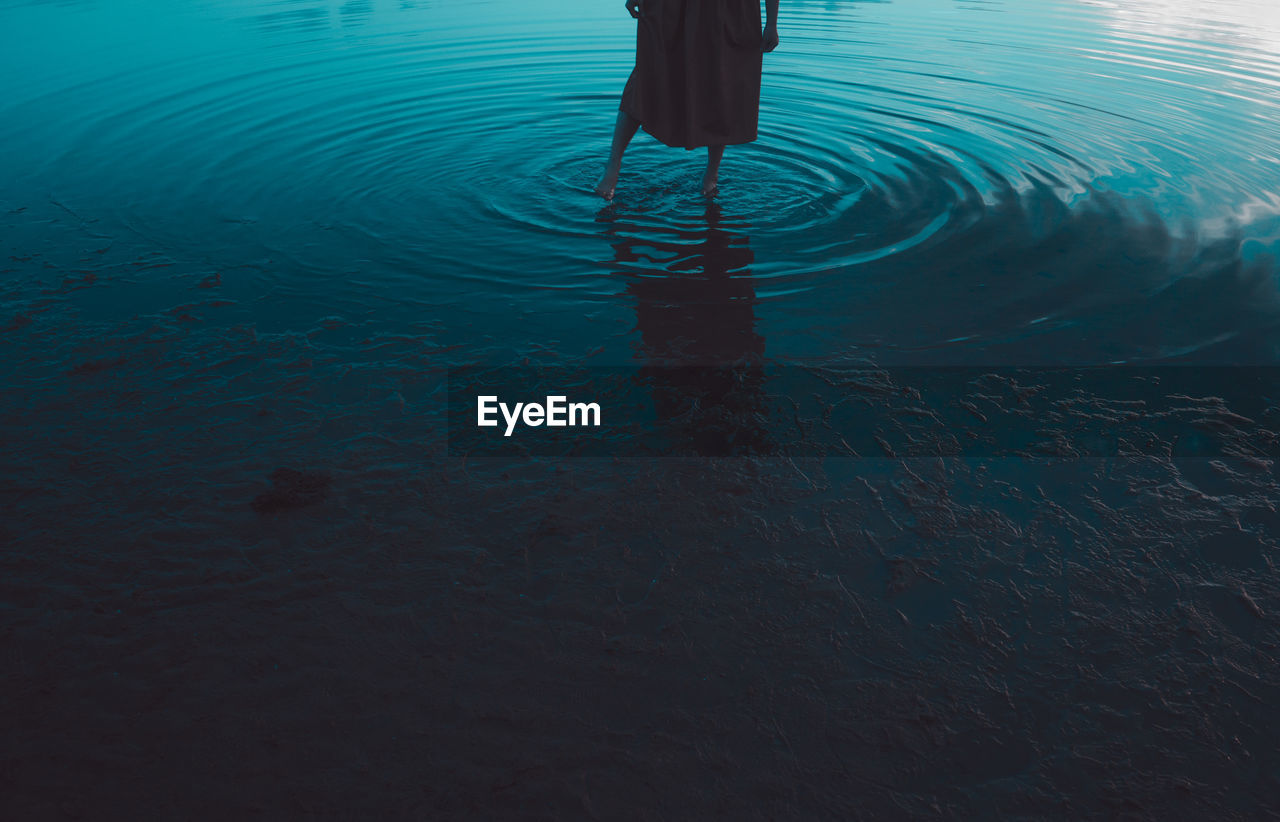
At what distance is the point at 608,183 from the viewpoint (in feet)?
19.2

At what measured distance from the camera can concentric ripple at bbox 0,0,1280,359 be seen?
4547mm

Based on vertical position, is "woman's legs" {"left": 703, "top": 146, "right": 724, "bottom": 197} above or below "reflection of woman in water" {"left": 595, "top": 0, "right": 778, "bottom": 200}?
below

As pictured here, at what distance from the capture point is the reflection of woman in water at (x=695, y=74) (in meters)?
5.41

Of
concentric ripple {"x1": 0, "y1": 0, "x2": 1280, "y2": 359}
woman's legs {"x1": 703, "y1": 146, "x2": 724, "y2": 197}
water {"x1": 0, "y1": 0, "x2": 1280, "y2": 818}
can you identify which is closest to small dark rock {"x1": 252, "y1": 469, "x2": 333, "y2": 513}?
water {"x1": 0, "y1": 0, "x2": 1280, "y2": 818}

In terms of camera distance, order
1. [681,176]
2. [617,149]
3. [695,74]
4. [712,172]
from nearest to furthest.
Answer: [695,74] < [617,149] < [712,172] < [681,176]

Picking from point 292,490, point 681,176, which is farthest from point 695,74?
point 292,490

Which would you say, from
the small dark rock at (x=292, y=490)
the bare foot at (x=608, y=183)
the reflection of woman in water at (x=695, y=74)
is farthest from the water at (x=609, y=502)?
the reflection of woman in water at (x=695, y=74)

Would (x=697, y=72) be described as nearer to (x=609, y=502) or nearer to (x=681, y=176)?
(x=681, y=176)

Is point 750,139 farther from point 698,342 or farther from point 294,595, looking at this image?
point 294,595

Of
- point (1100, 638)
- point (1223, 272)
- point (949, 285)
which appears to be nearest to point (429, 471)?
point (1100, 638)

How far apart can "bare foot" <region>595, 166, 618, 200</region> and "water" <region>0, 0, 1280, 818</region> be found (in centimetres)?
20
